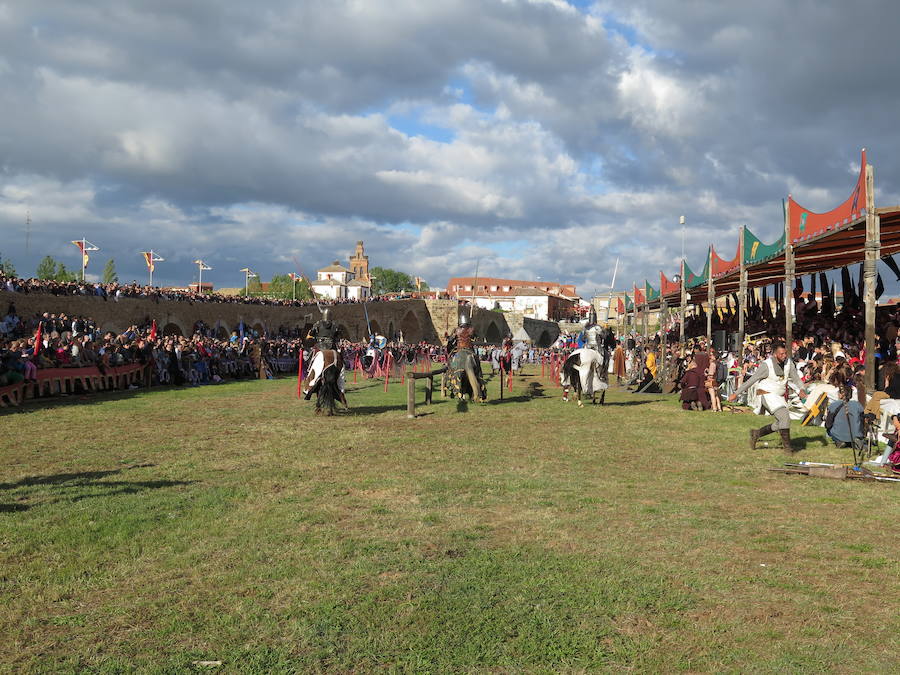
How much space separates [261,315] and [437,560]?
40634 mm

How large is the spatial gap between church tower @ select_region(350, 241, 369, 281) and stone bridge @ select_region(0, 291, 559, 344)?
66432 millimetres

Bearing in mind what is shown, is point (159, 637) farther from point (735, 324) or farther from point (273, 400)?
point (735, 324)

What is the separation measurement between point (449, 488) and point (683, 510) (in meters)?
2.30

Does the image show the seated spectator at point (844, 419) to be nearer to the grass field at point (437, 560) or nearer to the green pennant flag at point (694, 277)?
the grass field at point (437, 560)

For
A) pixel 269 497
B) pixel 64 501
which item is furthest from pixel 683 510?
pixel 64 501

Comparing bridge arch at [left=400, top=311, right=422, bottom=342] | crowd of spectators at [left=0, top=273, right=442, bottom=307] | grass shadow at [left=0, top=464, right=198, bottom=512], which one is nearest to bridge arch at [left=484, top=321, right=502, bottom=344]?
bridge arch at [left=400, top=311, right=422, bottom=342]

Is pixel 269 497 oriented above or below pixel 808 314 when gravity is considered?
below

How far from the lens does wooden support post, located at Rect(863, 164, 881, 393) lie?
10405 mm

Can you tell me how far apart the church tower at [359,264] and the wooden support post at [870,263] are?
130656 millimetres

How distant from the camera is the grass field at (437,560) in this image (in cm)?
357

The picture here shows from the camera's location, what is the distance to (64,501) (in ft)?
21.0

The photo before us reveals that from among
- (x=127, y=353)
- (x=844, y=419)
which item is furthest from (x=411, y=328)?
(x=844, y=419)

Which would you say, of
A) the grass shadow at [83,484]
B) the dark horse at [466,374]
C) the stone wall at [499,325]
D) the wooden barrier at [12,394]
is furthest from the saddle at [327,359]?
the stone wall at [499,325]

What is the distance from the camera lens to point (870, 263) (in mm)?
10875
